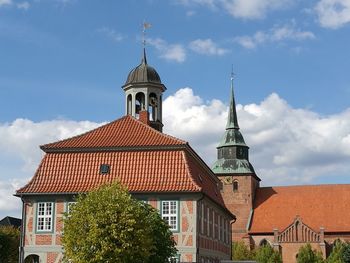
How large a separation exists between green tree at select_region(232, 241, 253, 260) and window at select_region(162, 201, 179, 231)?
1519 inches

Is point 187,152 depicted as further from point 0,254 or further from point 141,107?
point 0,254

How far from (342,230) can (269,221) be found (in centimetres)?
886

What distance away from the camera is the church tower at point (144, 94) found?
39.4m

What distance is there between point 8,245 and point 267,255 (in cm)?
2680

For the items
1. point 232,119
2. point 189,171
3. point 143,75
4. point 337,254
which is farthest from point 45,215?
point 232,119

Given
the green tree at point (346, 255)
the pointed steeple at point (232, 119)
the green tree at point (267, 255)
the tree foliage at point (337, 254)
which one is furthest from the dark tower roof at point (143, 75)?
the pointed steeple at point (232, 119)

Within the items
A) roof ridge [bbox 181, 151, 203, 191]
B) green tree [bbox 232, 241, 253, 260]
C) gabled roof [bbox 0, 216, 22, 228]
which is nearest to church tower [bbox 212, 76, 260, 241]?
green tree [bbox 232, 241, 253, 260]

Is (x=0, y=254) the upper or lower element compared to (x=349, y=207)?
lower

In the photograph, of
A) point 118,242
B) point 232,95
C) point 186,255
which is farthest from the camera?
point 232,95

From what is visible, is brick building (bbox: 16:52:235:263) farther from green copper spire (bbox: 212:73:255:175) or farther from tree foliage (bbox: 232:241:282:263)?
green copper spire (bbox: 212:73:255:175)

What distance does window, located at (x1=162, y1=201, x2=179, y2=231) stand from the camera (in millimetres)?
33062

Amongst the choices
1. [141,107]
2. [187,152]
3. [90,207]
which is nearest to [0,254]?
[141,107]

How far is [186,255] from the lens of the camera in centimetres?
3272

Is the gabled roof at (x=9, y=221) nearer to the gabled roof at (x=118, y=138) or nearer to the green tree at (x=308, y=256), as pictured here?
the green tree at (x=308, y=256)
